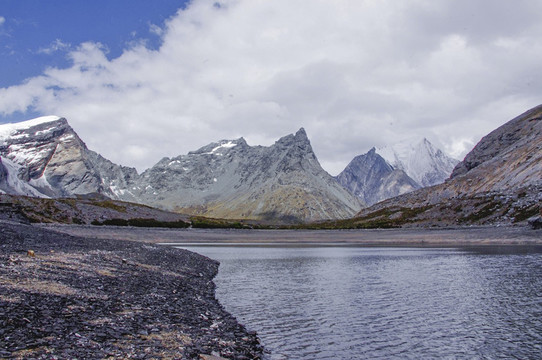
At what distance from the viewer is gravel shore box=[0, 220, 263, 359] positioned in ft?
49.8

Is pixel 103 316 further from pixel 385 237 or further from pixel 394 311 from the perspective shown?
pixel 385 237

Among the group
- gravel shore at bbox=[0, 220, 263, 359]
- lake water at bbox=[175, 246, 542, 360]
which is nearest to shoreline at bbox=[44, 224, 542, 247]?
lake water at bbox=[175, 246, 542, 360]

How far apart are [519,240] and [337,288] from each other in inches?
2981

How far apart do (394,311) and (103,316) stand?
1926 centimetres

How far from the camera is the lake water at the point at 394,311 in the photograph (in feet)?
70.3

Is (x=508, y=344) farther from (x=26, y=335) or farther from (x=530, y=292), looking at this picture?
(x=26, y=335)

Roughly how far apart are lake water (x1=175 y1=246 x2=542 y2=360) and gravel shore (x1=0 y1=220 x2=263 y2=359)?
9.64 ft

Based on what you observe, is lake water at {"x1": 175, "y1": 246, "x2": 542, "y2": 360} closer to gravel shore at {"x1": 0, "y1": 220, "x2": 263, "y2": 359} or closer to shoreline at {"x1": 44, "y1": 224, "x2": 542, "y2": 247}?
gravel shore at {"x1": 0, "y1": 220, "x2": 263, "y2": 359}

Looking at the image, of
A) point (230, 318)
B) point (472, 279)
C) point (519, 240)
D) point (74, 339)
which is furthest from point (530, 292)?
point (519, 240)

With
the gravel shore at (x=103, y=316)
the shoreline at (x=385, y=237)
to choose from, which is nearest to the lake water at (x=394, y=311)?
the gravel shore at (x=103, y=316)

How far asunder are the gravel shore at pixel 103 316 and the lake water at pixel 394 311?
294 centimetres

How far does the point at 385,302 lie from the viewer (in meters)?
33.2

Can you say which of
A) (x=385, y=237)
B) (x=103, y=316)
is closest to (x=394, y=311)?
(x=103, y=316)

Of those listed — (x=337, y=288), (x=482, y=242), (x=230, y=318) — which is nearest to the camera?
(x=230, y=318)
